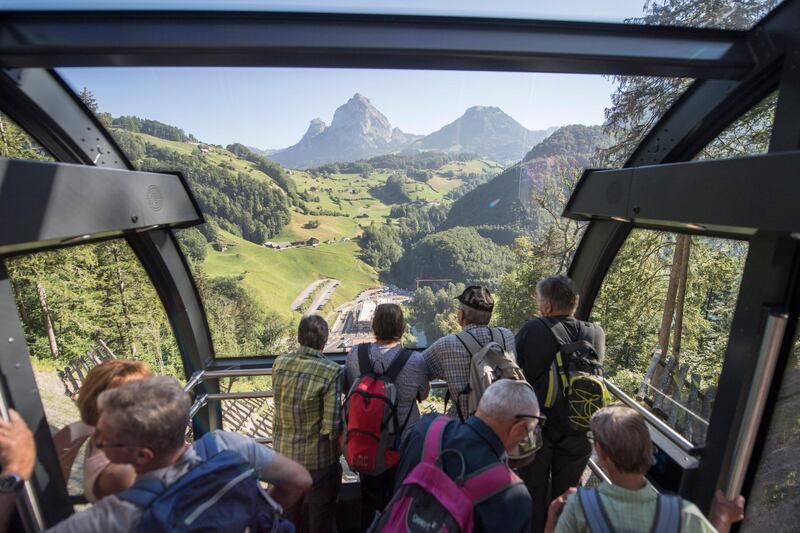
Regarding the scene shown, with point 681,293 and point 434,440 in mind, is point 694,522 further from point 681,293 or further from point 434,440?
point 681,293

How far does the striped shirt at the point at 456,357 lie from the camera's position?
7.38 ft

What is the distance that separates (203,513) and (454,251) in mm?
3408

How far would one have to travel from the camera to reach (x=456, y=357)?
2.26 m

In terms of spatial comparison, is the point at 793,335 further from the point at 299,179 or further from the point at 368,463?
the point at 299,179

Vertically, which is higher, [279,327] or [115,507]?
[115,507]

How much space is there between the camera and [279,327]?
5.01m

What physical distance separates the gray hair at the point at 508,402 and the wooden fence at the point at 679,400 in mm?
2568

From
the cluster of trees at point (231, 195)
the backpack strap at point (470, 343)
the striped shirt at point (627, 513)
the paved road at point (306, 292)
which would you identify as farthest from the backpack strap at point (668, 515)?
the paved road at point (306, 292)

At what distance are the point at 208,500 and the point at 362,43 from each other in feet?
6.61

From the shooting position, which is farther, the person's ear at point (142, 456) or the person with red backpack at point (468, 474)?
the person with red backpack at point (468, 474)

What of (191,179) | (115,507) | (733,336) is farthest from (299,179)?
(733,336)

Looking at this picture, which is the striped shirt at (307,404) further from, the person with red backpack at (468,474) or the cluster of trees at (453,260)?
the cluster of trees at (453,260)

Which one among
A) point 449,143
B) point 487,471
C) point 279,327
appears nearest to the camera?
point 487,471

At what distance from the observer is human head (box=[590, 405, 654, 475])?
4.64 ft
